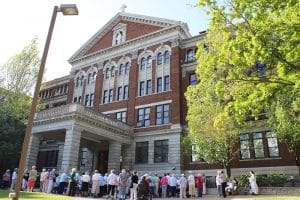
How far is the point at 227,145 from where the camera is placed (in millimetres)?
22297

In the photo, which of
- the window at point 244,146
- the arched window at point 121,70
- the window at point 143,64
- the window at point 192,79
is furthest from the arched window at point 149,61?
the window at point 244,146

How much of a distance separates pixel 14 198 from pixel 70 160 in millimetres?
17052

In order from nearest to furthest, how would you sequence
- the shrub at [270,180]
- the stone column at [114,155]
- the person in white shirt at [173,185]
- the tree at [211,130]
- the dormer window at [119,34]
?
1. the person in white shirt at [173,185]
2. the shrub at [270,180]
3. the tree at [211,130]
4. the stone column at [114,155]
5. the dormer window at [119,34]

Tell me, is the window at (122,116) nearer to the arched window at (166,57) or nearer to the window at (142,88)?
the window at (142,88)

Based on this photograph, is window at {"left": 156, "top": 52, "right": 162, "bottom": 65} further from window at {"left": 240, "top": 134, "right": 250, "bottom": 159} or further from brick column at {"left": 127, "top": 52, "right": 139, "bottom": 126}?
window at {"left": 240, "top": 134, "right": 250, "bottom": 159}

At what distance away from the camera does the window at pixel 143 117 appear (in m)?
32.6

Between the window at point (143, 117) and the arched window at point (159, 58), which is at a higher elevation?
the arched window at point (159, 58)

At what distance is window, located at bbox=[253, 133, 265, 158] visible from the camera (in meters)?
25.9

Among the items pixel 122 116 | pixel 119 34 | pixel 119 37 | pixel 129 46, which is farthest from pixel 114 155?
pixel 119 34

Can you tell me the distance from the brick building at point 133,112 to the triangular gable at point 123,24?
0.12 m

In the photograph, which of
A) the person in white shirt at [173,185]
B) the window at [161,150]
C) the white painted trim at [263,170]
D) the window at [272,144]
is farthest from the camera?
the window at [161,150]

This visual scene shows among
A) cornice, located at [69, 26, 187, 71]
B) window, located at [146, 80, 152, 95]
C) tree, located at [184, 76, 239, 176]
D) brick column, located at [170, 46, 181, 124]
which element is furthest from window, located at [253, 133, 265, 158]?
cornice, located at [69, 26, 187, 71]

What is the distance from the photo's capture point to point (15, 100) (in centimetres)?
3123

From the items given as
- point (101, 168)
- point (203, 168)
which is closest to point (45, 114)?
point (101, 168)
